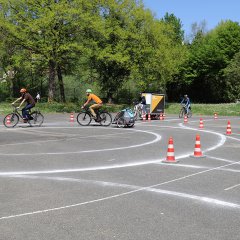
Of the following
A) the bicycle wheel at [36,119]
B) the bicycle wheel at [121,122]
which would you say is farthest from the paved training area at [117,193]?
the bicycle wheel at [36,119]

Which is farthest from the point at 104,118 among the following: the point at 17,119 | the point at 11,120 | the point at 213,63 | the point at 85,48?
the point at 213,63

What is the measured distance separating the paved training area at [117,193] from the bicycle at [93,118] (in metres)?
8.76

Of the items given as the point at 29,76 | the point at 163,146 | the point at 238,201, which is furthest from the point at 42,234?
the point at 29,76

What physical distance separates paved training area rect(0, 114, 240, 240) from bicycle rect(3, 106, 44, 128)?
24.7 feet

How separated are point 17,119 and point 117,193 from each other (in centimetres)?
1465

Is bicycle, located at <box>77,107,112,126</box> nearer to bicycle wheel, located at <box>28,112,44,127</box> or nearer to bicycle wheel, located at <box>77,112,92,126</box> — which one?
bicycle wheel, located at <box>77,112,92,126</box>

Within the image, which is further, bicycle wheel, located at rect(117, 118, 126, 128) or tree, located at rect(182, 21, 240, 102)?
tree, located at rect(182, 21, 240, 102)

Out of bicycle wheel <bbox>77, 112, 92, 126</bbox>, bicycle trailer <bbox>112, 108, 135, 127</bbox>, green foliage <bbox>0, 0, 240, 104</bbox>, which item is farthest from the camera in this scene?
green foliage <bbox>0, 0, 240, 104</bbox>

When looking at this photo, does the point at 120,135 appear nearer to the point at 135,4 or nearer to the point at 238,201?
the point at 238,201

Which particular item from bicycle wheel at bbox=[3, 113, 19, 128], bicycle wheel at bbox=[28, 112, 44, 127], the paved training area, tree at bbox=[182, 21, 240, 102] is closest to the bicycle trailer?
bicycle wheel at bbox=[28, 112, 44, 127]

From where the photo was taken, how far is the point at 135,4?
149ft

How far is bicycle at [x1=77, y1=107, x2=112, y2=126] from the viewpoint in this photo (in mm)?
22258

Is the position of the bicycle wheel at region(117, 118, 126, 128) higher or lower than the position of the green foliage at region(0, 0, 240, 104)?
lower

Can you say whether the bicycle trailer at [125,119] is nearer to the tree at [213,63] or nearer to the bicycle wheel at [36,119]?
the bicycle wheel at [36,119]
